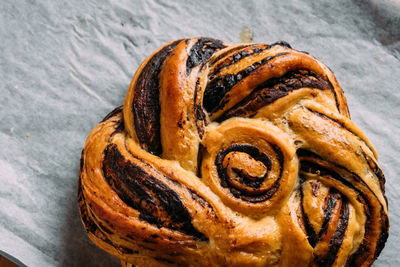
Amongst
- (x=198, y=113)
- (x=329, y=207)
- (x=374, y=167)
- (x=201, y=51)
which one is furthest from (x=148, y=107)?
(x=374, y=167)

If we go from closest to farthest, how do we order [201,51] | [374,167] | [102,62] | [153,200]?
[153,200] → [374,167] → [201,51] → [102,62]

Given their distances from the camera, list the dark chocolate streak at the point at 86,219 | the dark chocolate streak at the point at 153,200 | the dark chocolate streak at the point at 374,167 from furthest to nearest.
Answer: the dark chocolate streak at the point at 86,219 < the dark chocolate streak at the point at 374,167 < the dark chocolate streak at the point at 153,200

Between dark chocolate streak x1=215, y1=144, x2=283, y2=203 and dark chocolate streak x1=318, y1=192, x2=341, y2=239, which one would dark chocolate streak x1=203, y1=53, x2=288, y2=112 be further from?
dark chocolate streak x1=318, y1=192, x2=341, y2=239

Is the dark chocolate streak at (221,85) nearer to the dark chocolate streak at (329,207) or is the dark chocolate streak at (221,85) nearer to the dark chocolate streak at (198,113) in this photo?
the dark chocolate streak at (198,113)

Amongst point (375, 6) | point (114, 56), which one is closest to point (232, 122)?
point (114, 56)

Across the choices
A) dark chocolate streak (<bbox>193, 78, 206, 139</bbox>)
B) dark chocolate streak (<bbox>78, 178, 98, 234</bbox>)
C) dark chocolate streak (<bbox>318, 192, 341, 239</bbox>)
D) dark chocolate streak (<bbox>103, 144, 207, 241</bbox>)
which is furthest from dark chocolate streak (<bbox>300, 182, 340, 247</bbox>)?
dark chocolate streak (<bbox>78, 178, 98, 234</bbox>)

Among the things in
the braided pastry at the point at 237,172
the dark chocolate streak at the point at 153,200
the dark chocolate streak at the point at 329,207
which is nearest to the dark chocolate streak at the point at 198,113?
the braided pastry at the point at 237,172

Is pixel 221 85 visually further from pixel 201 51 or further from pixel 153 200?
pixel 153 200
